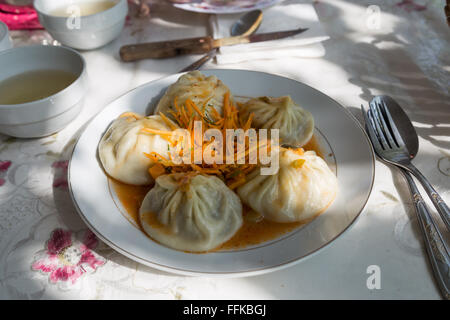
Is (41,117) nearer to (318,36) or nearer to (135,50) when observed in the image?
(135,50)

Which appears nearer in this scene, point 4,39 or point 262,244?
point 262,244

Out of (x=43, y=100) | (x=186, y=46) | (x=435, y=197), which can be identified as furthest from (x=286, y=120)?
Result: (x=43, y=100)

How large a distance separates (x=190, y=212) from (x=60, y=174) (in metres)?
0.63

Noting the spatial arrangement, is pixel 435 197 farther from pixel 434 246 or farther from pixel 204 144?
pixel 204 144

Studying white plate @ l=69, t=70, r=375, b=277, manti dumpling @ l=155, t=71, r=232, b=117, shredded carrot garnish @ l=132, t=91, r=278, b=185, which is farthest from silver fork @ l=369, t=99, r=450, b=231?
manti dumpling @ l=155, t=71, r=232, b=117

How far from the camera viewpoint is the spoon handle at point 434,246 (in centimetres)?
106

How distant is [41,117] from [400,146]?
4.57 feet

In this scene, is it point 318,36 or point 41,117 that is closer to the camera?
point 41,117

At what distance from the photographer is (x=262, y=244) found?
113 cm

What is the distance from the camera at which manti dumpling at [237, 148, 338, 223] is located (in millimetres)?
1201

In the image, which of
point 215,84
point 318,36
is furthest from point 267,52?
point 215,84

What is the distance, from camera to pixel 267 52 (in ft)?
6.61

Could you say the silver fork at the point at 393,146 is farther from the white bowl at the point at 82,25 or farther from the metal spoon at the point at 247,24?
the white bowl at the point at 82,25

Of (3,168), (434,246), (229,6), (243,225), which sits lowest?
(3,168)
